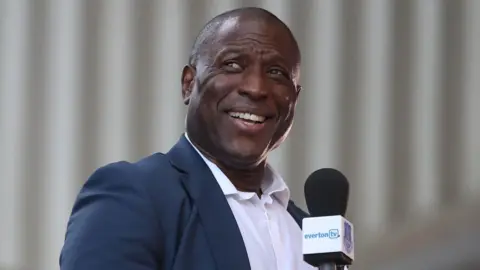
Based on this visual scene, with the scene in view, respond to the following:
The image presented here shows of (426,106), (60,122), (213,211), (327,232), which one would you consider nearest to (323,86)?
(426,106)

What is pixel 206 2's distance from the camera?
8.71ft

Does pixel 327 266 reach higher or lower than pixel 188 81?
lower

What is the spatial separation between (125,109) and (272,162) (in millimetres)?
443

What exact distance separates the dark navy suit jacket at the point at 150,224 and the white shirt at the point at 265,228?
0.22 feet

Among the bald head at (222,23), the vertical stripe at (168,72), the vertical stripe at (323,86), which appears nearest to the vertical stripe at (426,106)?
the vertical stripe at (323,86)

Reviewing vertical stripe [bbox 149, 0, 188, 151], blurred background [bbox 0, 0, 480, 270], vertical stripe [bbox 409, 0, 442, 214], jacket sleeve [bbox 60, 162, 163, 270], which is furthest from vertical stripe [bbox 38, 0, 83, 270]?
A: jacket sleeve [bbox 60, 162, 163, 270]

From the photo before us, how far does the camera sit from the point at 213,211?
52.1 inches

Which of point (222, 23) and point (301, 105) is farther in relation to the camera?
point (301, 105)

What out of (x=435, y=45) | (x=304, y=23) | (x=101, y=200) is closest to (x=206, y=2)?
(x=304, y=23)

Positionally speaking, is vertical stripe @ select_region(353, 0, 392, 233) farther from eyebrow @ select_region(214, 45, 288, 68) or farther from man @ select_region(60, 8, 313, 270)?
eyebrow @ select_region(214, 45, 288, 68)

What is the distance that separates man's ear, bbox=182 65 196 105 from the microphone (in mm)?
418

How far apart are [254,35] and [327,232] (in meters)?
0.49

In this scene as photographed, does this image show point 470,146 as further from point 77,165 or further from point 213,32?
point 213,32

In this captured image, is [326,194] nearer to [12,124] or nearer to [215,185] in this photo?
[215,185]
